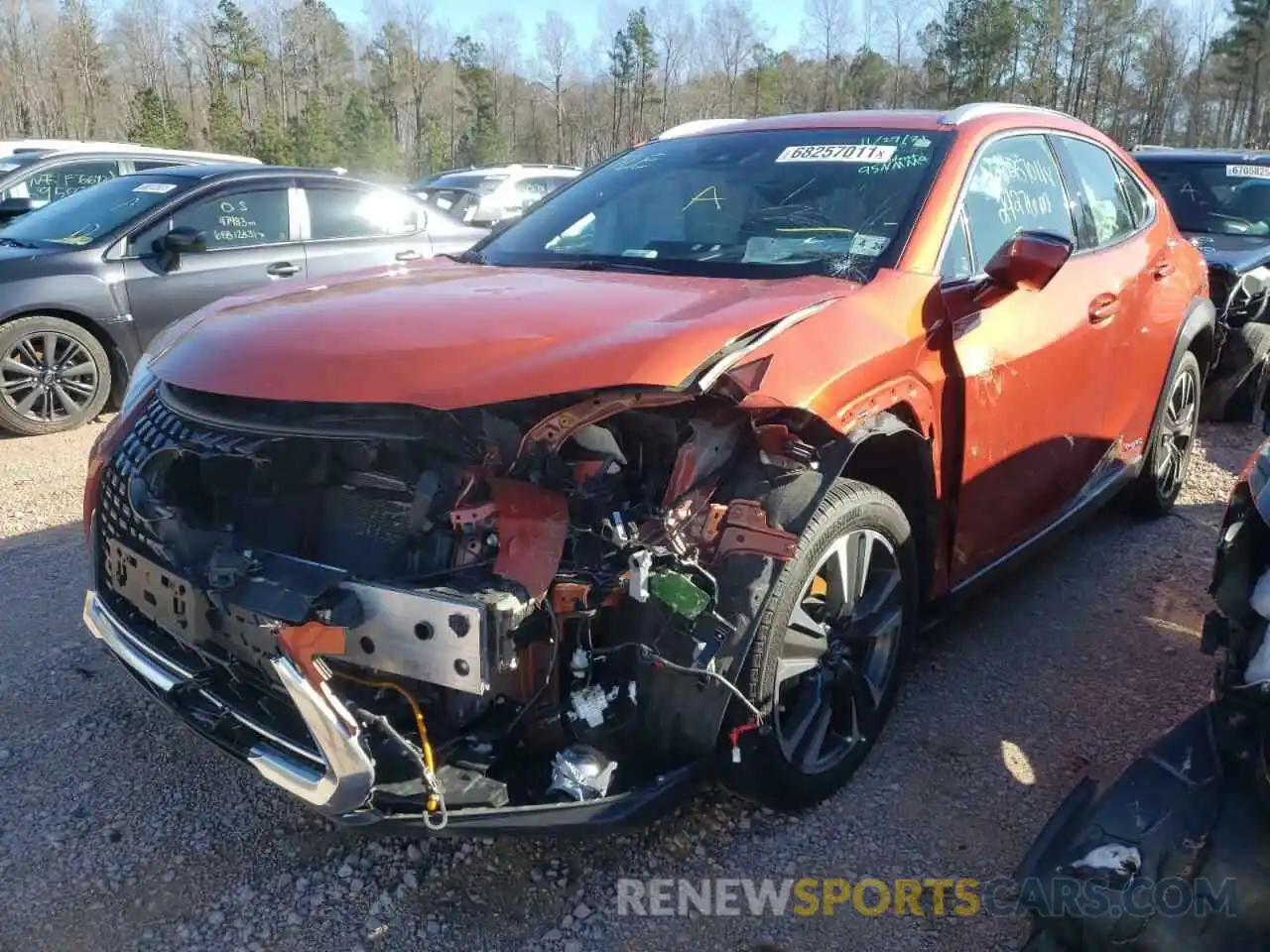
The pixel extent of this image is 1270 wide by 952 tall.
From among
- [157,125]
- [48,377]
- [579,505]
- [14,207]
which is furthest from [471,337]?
[157,125]

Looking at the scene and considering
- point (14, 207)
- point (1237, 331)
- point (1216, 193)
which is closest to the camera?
point (1237, 331)

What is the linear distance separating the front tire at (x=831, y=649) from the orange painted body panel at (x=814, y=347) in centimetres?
25

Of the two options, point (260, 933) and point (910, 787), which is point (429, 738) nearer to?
point (260, 933)

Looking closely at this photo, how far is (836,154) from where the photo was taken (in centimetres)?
333

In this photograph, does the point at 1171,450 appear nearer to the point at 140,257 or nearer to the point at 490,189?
the point at 140,257

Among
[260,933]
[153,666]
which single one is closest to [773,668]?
[260,933]

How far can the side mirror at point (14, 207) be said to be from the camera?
860 centimetres

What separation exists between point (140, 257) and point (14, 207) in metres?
3.32

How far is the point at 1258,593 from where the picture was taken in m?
2.06

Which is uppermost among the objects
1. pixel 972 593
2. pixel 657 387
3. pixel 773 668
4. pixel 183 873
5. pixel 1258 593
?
pixel 657 387

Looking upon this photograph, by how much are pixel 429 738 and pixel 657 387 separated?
916mm

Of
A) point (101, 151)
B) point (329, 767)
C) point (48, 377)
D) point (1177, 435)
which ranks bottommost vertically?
point (48, 377)

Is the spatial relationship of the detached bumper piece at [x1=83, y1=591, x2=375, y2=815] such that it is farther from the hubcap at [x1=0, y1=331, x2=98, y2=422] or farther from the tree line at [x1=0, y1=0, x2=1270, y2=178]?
the tree line at [x1=0, y1=0, x2=1270, y2=178]

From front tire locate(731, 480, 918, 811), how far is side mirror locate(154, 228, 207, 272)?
5493 mm
